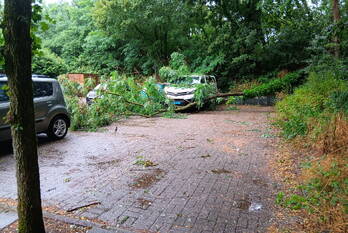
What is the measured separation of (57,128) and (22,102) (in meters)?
5.56

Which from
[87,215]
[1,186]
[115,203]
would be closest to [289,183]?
[115,203]

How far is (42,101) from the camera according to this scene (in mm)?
6809

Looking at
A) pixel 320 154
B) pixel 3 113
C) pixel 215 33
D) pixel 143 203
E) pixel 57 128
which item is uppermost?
pixel 215 33

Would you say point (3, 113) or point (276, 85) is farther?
point (276, 85)

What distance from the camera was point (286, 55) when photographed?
61.6 ft

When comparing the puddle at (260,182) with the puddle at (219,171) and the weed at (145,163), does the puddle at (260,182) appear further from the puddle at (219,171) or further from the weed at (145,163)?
the weed at (145,163)

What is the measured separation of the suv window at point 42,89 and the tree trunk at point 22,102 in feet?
16.2

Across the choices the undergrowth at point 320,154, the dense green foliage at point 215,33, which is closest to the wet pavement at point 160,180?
the undergrowth at point 320,154

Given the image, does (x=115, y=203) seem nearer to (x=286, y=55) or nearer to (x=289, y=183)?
(x=289, y=183)

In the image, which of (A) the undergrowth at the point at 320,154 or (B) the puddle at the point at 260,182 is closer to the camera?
(A) the undergrowth at the point at 320,154

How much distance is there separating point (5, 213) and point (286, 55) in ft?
63.5

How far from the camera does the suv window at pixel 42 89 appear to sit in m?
6.70

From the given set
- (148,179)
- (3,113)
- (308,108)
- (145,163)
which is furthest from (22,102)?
(308,108)

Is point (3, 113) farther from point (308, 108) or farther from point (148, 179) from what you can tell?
point (308, 108)
